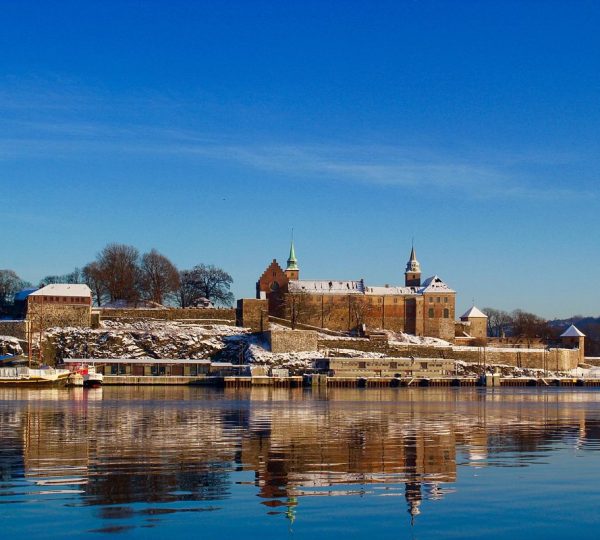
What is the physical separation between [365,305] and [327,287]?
203 inches

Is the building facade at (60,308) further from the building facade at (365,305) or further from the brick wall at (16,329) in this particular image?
the building facade at (365,305)

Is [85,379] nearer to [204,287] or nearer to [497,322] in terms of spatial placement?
[204,287]

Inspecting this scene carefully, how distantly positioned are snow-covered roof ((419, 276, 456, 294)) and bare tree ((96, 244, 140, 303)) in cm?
3421

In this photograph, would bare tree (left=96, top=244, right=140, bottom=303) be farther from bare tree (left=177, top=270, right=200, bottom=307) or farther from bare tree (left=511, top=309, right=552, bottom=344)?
bare tree (left=511, top=309, right=552, bottom=344)

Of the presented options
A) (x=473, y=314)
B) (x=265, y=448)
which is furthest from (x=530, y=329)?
(x=265, y=448)

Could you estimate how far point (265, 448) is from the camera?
22016 millimetres

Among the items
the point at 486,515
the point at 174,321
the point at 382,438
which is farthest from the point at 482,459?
the point at 174,321

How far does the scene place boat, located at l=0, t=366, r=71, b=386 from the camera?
68750 mm

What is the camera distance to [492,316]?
172625mm

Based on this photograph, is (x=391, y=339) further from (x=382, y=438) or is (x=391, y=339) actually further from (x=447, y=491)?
(x=447, y=491)

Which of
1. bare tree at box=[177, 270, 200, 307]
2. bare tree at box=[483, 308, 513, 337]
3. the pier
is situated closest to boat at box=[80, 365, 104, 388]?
the pier

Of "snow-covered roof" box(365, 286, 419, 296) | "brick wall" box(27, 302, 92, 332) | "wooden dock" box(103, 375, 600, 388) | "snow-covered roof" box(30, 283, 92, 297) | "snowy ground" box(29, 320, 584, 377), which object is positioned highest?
"snow-covered roof" box(365, 286, 419, 296)

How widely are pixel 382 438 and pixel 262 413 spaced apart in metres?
13.9

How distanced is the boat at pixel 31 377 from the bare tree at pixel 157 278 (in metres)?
39.4
